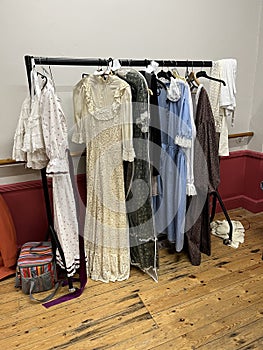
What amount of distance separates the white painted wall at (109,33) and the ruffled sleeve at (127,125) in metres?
0.57

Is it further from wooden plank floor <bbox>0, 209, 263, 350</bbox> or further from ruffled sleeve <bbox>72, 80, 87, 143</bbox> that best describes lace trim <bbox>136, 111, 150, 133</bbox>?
wooden plank floor <bbox>0, 209, 263, 350</bbox>

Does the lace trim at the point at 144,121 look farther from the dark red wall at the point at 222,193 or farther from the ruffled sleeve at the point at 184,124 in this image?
the dark red wall at the point at 222,193

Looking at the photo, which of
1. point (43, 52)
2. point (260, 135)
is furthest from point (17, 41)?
point (260, 135)

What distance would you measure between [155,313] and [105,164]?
Answer: 0.96 meters

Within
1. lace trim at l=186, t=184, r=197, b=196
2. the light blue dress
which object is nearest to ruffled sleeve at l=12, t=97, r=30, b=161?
the light blue dress

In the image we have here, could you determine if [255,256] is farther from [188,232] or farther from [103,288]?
[103,288]

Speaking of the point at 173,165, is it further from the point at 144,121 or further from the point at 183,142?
the point at 144,121

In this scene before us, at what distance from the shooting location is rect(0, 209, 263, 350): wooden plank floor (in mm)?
1628

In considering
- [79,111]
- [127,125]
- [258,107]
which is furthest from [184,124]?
[258,107]

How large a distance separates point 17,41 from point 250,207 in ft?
8.50

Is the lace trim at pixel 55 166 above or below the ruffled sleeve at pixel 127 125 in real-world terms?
below

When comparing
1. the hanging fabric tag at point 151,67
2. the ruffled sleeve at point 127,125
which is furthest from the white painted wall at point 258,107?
the ruffled sleeve at point 127,125

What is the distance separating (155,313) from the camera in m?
1.81

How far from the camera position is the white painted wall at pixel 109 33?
195 centimetres
